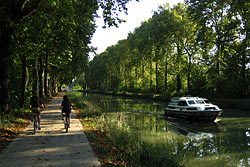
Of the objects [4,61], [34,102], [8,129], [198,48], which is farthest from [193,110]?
[198,48]

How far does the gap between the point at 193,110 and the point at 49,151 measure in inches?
556

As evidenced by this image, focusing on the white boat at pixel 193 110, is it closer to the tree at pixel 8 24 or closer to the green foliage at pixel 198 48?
the green foliage at pixel 198 48

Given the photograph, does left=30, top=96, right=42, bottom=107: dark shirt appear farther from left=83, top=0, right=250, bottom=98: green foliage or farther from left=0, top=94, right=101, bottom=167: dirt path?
left=83, top=0, right=250, bottom=98: green foliage

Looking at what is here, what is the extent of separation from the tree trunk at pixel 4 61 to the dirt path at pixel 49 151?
323cm

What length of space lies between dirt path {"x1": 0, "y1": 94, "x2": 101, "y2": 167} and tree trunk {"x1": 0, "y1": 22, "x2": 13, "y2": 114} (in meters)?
3.23

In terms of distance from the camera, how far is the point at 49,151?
7492mm

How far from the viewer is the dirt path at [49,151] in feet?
20.7

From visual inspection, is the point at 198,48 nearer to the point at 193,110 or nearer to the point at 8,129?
the point at 193,110

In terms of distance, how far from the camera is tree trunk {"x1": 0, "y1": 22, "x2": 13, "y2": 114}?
12.3 meters

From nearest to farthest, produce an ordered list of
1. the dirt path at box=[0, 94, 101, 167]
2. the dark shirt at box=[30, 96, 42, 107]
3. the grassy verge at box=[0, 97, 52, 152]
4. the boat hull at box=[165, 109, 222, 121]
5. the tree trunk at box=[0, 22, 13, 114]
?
1. the dirt path at box=[0, 94, 101, 167]
2. the grassy verge at box=[0, 97, 52, 152]
3. the dark shirt at box=[30, 96, 42, 107]
4. the tree trunk at box=[0, 22, 13, 114]
5. the boat hull at box=[165, 109, 222, 121]

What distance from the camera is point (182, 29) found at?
3962cm

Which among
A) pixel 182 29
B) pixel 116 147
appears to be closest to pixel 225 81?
pixel 182 29

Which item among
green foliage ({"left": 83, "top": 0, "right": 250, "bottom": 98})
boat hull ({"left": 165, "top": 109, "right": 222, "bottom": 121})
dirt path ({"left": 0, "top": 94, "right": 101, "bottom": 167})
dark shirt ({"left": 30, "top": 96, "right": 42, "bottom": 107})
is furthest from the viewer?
green foliage ({"left": 83, "top": 0, "right": 250, "bottom": 98})

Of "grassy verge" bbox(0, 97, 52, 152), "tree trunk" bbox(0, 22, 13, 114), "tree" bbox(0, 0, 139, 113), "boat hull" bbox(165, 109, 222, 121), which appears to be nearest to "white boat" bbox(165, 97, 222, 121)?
"boat hull" bbox(165, 109, 222, 121)
